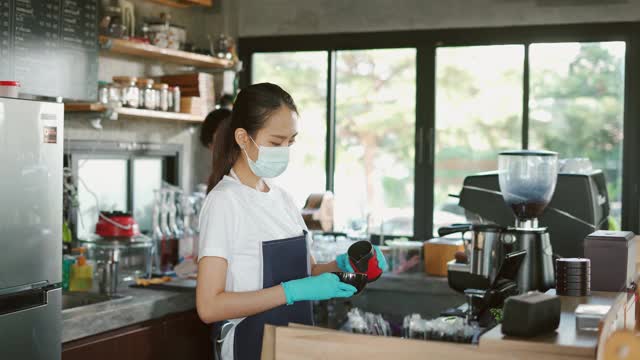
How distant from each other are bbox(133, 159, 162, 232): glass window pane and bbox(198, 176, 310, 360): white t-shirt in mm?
2345

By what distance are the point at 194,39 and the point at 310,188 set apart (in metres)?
1.18

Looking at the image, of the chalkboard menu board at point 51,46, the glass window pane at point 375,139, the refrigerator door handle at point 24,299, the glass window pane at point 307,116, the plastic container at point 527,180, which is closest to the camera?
the plastic container at point 527,180

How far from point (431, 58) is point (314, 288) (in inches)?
112

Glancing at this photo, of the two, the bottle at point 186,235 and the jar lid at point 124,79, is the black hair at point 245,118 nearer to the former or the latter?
the jar lid at point 124,79

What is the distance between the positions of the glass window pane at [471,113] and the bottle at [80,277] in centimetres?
201

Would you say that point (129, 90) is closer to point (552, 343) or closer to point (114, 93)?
point (114, 93)

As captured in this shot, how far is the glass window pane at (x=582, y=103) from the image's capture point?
457cm

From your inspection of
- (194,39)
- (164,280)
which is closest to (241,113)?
(164,280)

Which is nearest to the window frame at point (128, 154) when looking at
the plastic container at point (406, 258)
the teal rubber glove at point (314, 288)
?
the plastic container at point (406, 258)

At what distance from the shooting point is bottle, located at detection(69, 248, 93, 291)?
390 cm

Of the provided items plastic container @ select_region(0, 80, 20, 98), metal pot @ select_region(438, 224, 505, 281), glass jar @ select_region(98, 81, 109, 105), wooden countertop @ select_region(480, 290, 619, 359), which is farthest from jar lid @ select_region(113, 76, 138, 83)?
wooden countertop @ select_region(480, 290, 619, 359)

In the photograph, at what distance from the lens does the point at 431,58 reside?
4.88 meters

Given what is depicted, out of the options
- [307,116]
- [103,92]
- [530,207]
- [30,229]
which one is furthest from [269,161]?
[307,116]

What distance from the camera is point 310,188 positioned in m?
5.24
